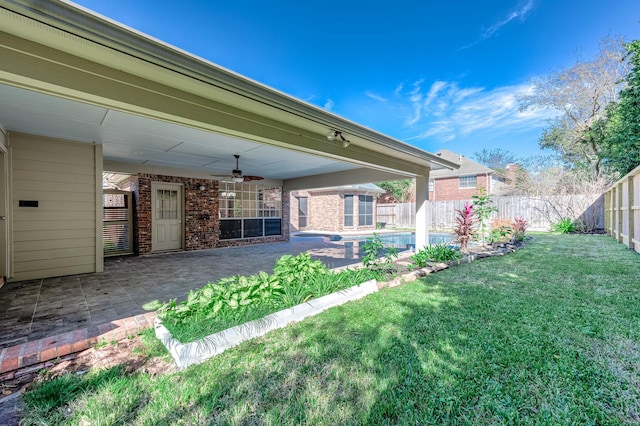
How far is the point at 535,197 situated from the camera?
14.4 metres

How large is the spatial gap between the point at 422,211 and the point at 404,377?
5.91 meters

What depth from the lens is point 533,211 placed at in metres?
14.5

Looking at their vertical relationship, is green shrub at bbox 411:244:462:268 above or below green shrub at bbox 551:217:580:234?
below

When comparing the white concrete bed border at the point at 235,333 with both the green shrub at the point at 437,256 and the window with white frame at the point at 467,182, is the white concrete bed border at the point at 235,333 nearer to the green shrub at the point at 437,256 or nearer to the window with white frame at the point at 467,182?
the green shrub at the point at 437,256

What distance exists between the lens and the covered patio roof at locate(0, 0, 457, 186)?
188 centimetres

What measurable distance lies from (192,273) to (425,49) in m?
11.4

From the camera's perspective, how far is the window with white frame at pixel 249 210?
9914 mm

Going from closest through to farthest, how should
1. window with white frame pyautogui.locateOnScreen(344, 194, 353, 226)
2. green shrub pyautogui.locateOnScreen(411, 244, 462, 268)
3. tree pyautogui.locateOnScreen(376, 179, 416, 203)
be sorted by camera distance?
green shrub pyautogui.locateOnScreen(411, 244, 462, 268) < window with white frame pyautogui.locateOnScreen(344, 194, 353, 226) < tree pyautogui.locateOnScreen(376, 179, 416, 203)

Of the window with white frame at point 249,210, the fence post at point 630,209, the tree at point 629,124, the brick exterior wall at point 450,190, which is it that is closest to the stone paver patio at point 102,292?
the window with white frame at point 249,210

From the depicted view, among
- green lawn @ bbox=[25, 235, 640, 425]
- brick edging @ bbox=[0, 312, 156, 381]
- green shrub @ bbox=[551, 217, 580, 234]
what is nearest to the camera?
green lawn @ bbox=[25, 235, 640, 425]

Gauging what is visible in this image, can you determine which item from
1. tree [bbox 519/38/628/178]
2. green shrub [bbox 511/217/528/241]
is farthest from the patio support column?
tree [bbox 519/38/628/178]

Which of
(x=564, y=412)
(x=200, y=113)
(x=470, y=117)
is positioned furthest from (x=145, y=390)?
(x=470, y=117)

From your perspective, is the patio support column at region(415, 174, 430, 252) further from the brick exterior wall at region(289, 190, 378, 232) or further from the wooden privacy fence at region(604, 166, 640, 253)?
the brick exterior wall at region(289, 190, 378, 232)

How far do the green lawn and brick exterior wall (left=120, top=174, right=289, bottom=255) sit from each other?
677 cm
